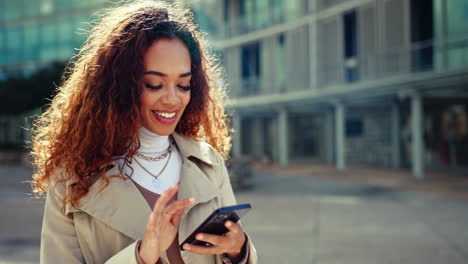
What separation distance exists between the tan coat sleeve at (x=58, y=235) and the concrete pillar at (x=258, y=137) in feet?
83.8

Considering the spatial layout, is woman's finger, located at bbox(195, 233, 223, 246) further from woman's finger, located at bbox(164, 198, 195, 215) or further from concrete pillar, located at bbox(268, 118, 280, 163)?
concrete pillar, located at bbox(268, 118, 280, 163)

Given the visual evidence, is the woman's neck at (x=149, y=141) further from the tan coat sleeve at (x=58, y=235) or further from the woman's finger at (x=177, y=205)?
the woman's finger at (x=177, y=205)

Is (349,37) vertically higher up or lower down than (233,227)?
higher up

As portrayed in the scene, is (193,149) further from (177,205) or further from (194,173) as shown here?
(177,205)

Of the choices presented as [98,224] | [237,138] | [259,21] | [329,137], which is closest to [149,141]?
[98,224]

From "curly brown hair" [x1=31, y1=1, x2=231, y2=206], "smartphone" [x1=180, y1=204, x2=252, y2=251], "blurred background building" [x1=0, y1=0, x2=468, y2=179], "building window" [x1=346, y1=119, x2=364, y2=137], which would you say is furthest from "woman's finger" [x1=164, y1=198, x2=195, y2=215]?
"building window" [x1=346, y1=119, x2=364, y2=137]

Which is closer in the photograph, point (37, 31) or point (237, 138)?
point (237, 138)

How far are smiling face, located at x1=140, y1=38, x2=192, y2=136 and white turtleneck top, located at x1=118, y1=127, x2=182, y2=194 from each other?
0.21ft

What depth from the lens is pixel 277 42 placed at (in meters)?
23.8

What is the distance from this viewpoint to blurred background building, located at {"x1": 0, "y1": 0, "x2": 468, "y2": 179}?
602 inches

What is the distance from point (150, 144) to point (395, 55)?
16823 mm

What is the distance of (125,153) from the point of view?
1697 millimetres

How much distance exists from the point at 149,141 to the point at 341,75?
18.6m

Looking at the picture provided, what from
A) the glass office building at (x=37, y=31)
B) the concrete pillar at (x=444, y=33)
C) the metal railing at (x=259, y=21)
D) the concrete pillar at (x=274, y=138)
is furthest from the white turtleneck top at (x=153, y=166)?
the glass office building at (x=37, y=31)
